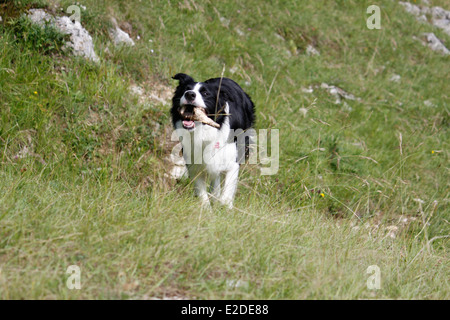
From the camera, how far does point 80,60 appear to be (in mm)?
5070

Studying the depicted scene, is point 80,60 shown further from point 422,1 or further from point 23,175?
point 422,1

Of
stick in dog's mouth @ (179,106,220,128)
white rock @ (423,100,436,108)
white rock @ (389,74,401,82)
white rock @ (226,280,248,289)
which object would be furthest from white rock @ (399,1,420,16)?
white rock @ (226,280,248,289)

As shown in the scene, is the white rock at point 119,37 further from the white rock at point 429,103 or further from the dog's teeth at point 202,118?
the white rock at point 429,103

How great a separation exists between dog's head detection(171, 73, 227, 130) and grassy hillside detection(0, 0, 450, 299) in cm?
53

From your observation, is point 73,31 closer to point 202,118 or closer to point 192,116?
point 192,116

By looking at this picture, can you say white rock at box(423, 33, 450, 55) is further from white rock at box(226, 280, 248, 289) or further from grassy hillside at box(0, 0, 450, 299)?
white rock at box(226, 280, 248, 289)

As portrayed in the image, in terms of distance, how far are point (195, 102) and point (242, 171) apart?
79 cm

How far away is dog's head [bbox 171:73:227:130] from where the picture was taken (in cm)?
390

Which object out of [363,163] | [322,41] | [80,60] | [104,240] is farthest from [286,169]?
[322,41]

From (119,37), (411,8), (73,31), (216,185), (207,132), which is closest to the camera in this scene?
(207,132)

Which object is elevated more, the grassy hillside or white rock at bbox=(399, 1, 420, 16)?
white rock at bbox=(399, 1, 420, 16)

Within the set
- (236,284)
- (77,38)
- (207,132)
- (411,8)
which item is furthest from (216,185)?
(411,8)

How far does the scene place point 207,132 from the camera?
419cm

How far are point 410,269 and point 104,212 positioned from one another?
83.0 inches
